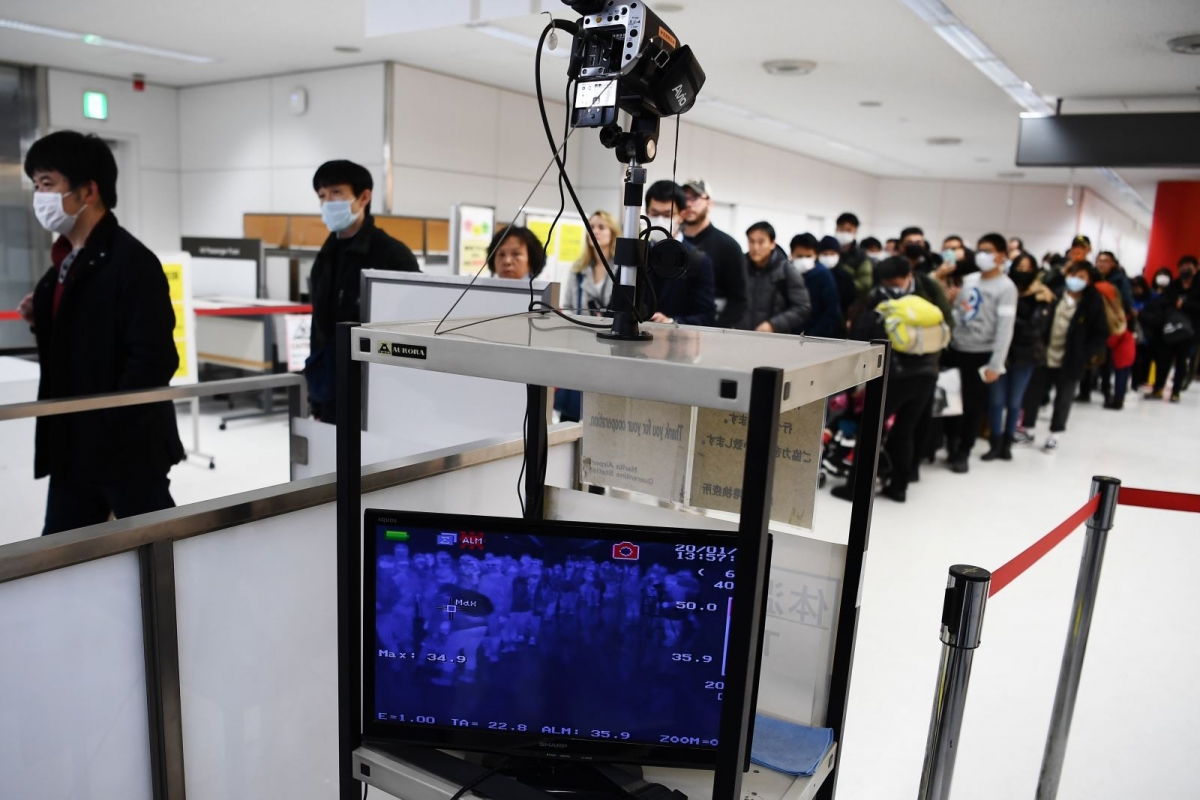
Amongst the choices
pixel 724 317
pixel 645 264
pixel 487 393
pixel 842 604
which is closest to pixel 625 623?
pixel 842 604

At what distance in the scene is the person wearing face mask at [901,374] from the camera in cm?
417

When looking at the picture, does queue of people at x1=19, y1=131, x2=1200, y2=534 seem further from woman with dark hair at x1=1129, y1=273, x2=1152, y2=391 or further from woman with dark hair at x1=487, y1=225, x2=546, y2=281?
woman with dark hair at x1=1129, y1=273, x2=1152, y2=391

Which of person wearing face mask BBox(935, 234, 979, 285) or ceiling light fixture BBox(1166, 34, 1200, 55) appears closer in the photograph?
ceiling light fixture BBox(1166, 34, 1200, 55)

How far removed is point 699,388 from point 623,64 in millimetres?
413

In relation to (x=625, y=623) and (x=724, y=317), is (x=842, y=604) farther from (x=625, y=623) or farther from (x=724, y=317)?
(x=724, y=317)

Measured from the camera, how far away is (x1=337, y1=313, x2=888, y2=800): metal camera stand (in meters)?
0.84

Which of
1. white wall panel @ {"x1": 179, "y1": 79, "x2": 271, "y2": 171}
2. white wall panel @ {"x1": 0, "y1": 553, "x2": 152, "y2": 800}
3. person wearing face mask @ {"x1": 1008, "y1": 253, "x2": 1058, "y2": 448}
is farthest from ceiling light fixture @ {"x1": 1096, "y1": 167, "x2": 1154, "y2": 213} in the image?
white wall panel @ {"x1": 0, "y1": 553, "x2": 152, "y2": 800}

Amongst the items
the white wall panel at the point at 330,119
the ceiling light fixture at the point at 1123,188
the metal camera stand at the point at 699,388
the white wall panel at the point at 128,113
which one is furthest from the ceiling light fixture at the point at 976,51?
the white wall panel at the point at 128,113

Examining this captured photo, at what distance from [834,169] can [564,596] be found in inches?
482

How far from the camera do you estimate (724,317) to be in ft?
12.4

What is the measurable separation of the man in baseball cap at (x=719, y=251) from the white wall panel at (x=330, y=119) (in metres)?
3.83

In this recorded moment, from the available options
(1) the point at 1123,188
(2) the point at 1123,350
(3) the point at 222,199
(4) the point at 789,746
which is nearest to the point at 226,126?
(3) the point at 222,199

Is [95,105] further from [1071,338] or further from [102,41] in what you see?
[1071,338]

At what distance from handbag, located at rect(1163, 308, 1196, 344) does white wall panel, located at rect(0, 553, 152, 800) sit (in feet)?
31.2
